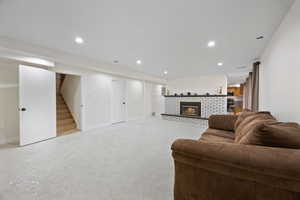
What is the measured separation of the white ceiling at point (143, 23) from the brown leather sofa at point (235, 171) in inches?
65.2

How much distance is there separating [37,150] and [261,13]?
462 cm

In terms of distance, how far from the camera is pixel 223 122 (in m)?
2.52

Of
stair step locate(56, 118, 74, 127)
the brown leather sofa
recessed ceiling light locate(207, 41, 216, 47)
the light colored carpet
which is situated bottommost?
the light colored carpet

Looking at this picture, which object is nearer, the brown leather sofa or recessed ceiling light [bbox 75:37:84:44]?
the brown leather sofa

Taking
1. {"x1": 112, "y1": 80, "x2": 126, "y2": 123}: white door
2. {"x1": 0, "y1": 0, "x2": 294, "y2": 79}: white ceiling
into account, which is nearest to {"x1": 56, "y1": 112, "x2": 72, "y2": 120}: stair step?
A: {"x1": 112, "y1": 80, "x2": 126, "y2": 123}: white door

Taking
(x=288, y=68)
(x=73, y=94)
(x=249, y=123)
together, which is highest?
(x=288, y=68)

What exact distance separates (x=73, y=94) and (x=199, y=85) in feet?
18.7

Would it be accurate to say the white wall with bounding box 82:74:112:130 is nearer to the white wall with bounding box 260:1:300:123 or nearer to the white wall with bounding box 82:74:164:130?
the white wall with bounding box 82:74:164:130

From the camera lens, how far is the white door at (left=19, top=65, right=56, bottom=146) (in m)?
2.87

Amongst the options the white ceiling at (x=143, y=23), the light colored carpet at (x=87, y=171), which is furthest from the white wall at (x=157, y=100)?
the light colored carpet at (x=87, y=171)

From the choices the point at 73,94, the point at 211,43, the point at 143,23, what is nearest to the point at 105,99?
the point at 73,94

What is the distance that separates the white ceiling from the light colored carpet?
2.27 m

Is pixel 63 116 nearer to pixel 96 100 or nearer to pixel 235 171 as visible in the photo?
pixel 96 100

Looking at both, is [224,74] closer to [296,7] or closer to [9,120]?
[296,7]
